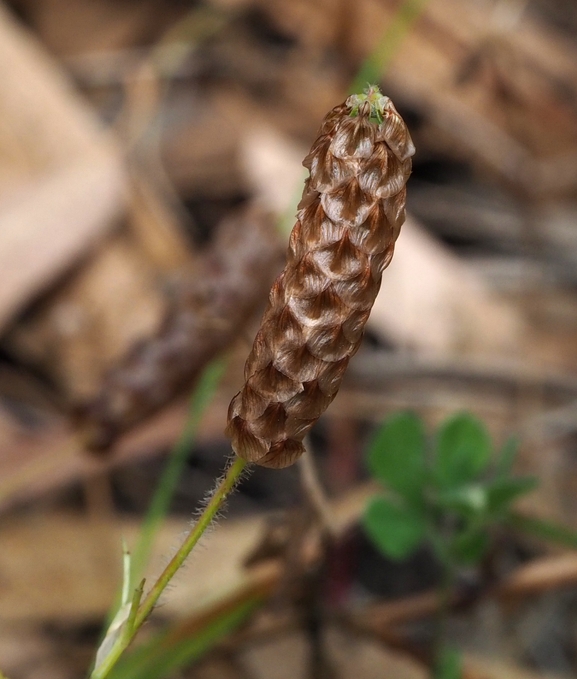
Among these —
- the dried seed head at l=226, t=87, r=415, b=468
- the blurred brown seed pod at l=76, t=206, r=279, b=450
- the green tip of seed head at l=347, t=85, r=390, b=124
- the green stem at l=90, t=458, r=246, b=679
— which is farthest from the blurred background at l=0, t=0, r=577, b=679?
the green tip of seed head at l=347, t=85, r=390, b=124

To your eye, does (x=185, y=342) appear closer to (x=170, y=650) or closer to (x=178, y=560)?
(x=170, y=650)

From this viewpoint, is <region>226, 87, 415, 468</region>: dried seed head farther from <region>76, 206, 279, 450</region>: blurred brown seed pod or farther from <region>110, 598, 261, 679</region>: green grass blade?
<region>76, 206, 279, 450</region>: blurred brown seed pod

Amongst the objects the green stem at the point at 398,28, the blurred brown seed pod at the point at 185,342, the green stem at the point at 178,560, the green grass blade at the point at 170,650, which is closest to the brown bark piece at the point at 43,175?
the blurred brown seed pod at the point at 185,342

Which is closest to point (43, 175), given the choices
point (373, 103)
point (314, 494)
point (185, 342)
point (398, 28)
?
point (185, 342)

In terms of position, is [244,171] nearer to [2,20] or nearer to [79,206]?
[79,206]

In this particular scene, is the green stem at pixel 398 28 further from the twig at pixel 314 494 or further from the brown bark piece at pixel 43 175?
the twig at pixel 314 494

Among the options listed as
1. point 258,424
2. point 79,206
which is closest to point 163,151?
point 79,206

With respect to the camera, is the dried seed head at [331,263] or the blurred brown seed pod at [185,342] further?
the blurred brown seed pod at [185,342]
